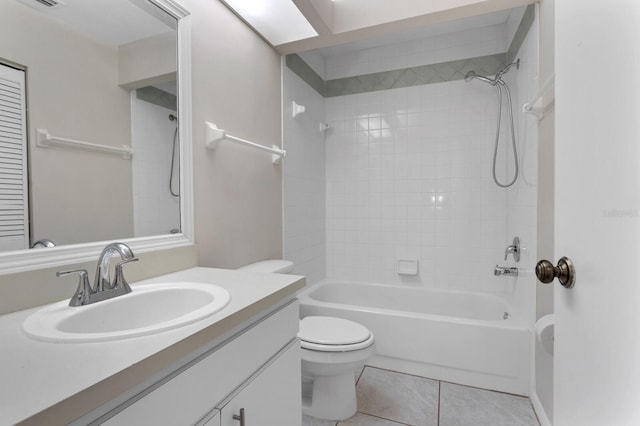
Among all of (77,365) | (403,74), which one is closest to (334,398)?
(77,365)

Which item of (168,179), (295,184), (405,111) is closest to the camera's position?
(168,179)

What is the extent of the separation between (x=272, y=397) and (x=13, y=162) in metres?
0.98

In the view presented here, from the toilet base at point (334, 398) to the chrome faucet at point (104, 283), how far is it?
3.77 ft

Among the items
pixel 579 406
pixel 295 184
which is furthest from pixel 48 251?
pixel 295 184

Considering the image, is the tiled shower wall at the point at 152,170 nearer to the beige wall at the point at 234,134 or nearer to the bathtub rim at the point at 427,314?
the beige wall at the point at 234,134

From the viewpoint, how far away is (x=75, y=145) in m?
0.98

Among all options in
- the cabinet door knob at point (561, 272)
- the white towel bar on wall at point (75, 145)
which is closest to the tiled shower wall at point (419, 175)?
the white towel bar on wall at point (75, 145)

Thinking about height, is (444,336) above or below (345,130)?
below

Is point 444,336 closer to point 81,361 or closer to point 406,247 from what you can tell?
point 406,247

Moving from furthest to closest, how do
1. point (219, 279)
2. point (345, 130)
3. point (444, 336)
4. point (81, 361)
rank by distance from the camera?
1. point (345, 130)
2. point (444, 336)
3. point (219, 279)
4. point (81, 361)

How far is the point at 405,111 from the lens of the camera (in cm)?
272

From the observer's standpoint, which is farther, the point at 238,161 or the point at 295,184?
the point at 295,184

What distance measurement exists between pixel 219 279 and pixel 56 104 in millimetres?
737

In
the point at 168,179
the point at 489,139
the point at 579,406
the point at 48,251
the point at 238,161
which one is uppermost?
the point at 489,139
